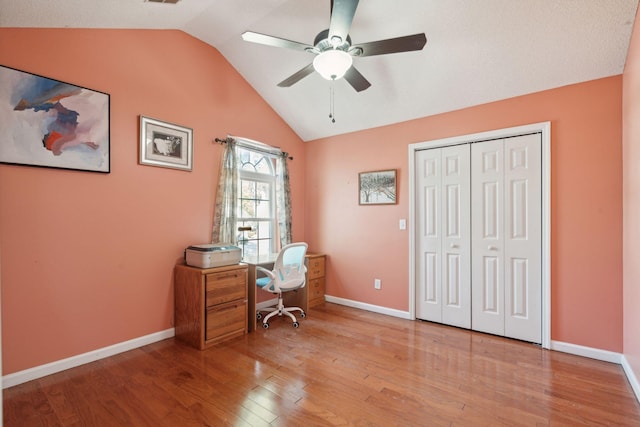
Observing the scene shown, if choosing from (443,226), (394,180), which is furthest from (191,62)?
(443,226)

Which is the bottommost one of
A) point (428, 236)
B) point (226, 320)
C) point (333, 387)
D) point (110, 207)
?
point (333, 387)

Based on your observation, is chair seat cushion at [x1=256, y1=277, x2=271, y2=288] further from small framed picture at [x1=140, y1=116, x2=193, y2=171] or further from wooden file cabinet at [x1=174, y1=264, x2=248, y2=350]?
small framed picture at [x1=140, y1=116, x2=193, y2=171]

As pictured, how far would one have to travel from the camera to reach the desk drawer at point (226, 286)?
2887 millimetres

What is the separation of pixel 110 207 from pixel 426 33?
10.5ft

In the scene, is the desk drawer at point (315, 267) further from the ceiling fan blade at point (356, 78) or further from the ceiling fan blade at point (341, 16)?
the ceiling fan blade at point (341, 16)

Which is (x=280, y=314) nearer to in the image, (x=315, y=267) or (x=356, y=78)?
(x=315, y=267)

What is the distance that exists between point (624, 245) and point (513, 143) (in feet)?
4.10

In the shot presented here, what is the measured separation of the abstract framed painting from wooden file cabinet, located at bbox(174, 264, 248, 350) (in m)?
1.25

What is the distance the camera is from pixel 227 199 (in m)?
3.55

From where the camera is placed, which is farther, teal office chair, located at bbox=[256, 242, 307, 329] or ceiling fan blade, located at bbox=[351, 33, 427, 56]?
teal office chair, located at bbox=[256, 242, 307, 329]

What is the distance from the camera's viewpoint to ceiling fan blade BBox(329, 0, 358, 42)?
1837 mm

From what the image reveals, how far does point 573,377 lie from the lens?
2385 millimetres

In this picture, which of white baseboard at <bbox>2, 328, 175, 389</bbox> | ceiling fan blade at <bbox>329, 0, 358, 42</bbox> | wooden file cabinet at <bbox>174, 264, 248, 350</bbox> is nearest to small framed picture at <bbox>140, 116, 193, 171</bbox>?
wooden file cabinet at <bbox>174, 264, 248, 350</bbox>

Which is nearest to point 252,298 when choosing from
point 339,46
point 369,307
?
point 369,307
